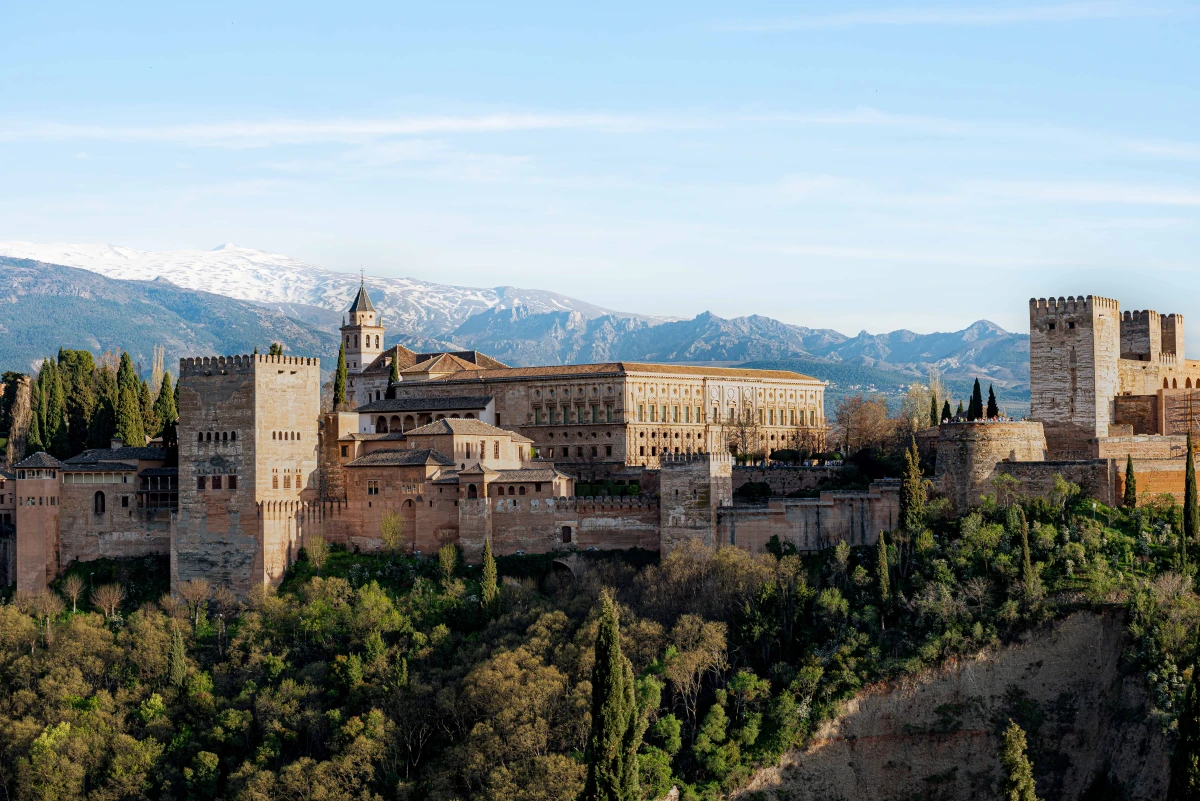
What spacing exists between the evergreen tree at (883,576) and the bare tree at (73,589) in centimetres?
3374

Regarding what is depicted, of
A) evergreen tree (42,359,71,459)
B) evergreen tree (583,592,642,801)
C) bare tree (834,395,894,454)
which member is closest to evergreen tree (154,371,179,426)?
evergreen tree (42,359,71,459)

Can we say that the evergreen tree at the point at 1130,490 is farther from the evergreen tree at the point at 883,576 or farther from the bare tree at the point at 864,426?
the bare tree at the point at 864,426

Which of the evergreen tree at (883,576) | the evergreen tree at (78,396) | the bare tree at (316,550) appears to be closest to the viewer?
the evergreen tree at (883,576)

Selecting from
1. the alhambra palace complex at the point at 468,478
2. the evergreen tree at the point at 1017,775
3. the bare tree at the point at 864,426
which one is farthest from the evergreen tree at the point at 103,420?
the evergreen tree at the point at 1017,775

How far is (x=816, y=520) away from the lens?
206 feet

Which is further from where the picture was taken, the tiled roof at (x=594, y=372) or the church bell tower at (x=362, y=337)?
the church bell tower at (x=362, y=337)

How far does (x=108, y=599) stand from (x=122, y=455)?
8.10 m

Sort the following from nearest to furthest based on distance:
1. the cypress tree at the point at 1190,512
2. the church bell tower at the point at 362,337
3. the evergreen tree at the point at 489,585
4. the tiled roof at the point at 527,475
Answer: the cypress tree at the point at 1190,512
the evergreen tree at the point at 489,585
the tiled roof at the point at 527,475
the church bell tower at the point at 362,337

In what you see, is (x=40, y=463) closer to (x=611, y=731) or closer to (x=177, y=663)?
(x=177, y=663)

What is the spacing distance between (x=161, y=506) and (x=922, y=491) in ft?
109

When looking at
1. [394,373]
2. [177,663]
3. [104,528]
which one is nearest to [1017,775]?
[177,663]

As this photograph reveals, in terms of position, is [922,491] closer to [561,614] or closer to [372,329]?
[561,614]

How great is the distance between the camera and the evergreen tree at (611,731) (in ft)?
153

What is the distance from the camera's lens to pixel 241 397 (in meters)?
66.2
